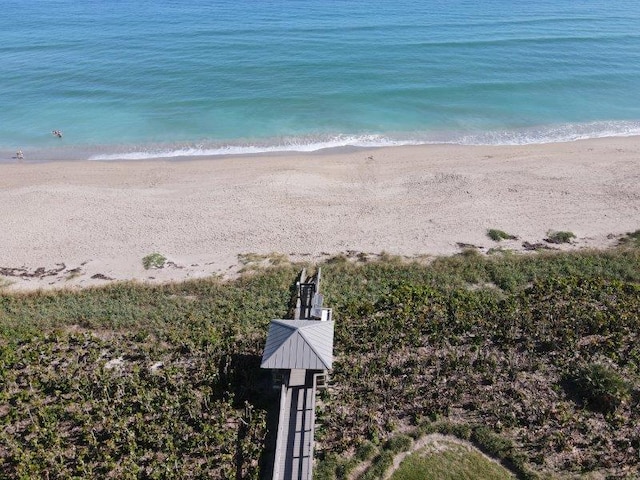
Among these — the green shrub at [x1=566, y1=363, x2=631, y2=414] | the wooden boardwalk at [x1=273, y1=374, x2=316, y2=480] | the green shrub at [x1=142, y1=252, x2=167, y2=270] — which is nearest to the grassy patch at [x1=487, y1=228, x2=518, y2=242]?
the green shrub at [x1=566, y1=363, x2=631, y2=414]

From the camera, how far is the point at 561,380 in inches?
599

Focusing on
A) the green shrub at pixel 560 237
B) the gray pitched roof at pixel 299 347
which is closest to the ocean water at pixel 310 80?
the green shrub at pixel 560 237

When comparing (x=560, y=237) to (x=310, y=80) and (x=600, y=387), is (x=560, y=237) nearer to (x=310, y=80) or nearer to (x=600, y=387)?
(x=600, y=387)

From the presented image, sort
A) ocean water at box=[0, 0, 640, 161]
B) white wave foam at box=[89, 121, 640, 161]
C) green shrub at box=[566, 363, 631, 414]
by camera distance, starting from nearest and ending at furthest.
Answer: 1. green shrub at box=[566, 363, 631, 414]
2. white wave foam at box=[89, 121, 640, 161]
3. ocean water at box=[0, 0, 640, 161]

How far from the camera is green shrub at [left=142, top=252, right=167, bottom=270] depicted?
22516 millimetres

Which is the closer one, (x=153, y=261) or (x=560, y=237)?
(x=153, y=261)

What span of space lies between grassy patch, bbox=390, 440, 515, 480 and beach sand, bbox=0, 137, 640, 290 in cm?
1103

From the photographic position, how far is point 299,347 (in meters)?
13.5

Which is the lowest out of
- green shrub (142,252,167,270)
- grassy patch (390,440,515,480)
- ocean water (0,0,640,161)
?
grassy patch (390,440,515,480)

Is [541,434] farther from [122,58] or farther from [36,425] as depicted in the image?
[122,58]

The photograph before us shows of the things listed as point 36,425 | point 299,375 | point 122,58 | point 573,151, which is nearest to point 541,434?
point 299,375

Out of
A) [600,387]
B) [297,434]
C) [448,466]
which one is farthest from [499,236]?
[297,434]

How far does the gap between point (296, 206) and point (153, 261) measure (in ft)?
28.9

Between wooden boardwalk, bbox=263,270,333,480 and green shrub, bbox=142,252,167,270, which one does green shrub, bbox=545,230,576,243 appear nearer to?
wooden boardwalk, bbox=263,270,333,480
